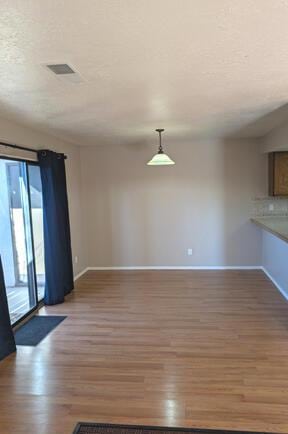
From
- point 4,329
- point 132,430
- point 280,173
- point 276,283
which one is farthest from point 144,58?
point 276,283

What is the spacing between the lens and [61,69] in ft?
7.10

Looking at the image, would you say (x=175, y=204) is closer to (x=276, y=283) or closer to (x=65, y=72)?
(x=276, y=283)

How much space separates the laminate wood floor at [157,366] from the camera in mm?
2332

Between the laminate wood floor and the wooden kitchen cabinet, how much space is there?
173cm

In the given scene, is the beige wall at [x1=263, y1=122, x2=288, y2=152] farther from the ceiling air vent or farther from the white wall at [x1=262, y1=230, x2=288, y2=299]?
the ceiling air vent

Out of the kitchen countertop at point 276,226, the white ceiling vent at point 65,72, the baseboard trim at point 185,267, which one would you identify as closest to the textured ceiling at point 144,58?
the white ceiling vent at point 65,72

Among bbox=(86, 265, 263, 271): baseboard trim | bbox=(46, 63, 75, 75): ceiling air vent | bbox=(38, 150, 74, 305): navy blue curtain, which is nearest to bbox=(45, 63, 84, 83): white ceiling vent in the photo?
bbox=(46, 63, 75, 75): ceiling air vent

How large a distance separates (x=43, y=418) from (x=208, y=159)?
5.01 metres

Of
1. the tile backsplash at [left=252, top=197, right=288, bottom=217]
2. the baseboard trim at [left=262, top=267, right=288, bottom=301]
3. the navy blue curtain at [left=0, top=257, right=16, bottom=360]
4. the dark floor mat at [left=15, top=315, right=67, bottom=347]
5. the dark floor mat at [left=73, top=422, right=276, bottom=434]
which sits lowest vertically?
the dark floor mat at [left=73, top=422, right=276, bottom=434]

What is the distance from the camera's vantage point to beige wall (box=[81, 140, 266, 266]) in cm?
610

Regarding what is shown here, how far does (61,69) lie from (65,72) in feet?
0.20

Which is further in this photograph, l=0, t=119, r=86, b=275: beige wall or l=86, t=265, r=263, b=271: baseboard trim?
l=86, t=265, r=263, b=271: baseboard trim

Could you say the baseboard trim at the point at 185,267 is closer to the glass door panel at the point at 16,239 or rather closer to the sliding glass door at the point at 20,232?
the sliding glass door at the point at 20,232

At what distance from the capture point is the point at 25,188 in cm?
441
